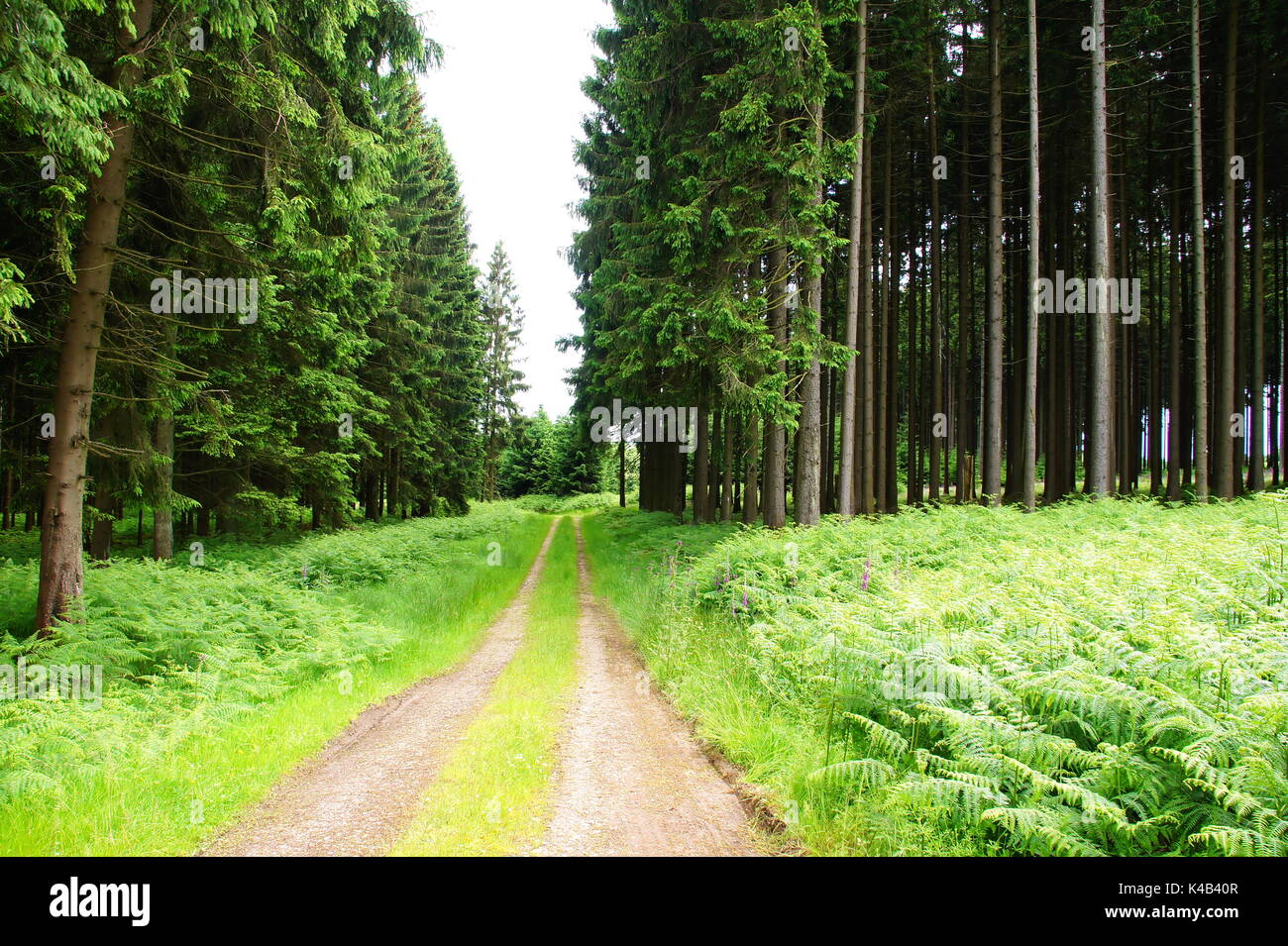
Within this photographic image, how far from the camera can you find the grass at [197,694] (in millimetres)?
3865

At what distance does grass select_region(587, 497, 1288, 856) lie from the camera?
2.87 meters

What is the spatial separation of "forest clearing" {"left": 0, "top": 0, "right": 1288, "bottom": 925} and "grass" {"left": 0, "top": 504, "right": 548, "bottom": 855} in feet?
0.15

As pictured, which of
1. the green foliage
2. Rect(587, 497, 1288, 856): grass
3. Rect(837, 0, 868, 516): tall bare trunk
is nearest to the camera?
Rect(587, 497, 1288, 856): grass

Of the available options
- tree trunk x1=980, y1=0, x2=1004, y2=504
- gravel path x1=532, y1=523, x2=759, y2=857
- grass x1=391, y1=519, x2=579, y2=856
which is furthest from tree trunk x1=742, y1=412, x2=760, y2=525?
gravel path x1=532, y1=523, x2=759, y2=857

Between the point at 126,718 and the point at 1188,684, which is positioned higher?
the point at 1188,684

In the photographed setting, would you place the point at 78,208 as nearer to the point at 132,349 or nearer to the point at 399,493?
the point at 132,349

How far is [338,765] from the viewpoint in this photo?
5.05 meters

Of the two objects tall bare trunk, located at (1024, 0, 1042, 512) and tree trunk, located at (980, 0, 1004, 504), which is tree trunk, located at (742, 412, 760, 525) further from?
tall bare trunk, located at (1024, 0, 1042, 512)

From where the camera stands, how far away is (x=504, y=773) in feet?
15.5

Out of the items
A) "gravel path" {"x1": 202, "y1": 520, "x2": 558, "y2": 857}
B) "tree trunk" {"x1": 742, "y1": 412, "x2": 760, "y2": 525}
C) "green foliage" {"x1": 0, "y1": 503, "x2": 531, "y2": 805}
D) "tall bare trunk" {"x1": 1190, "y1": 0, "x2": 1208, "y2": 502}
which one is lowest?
"gravel path" {"x1": 202, "y1": 520, "x2": 558, "y2": 857}

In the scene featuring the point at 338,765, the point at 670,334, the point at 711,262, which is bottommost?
the point at 338,765
